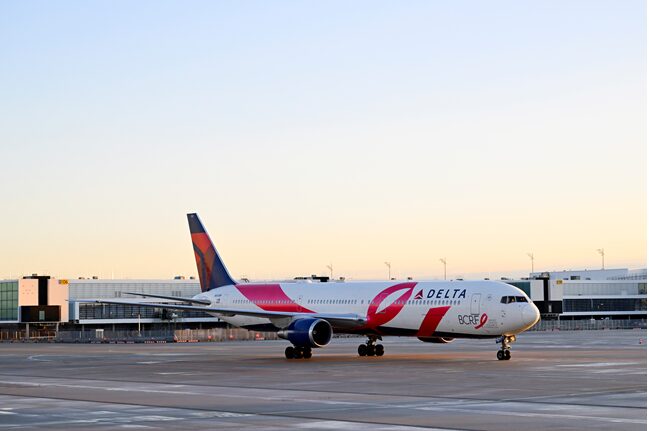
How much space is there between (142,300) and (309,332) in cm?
10375

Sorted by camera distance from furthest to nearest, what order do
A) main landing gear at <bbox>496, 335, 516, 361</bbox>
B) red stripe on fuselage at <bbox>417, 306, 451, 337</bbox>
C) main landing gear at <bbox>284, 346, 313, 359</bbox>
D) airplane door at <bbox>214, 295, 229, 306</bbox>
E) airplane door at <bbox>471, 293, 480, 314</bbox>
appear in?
airplane door at <bbox>214, 295, 229, 306</bbox>, main landing gear at <bbox>284, 346, 313, 359</bbox>, red stripe on fuselage at <bbox>417, 306, 451, 337</bbox>, airplane door at <bbox>471, 293, 480, 314</bbox>, main landing gear at <bbox>496, 335, 516, 361</bbox>

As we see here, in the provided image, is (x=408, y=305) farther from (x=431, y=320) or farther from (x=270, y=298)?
(x=270, y=298)

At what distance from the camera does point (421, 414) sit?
2736 centimetres

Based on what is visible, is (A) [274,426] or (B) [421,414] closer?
(A) [274,426]

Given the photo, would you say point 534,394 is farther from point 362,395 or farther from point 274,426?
point 274,426

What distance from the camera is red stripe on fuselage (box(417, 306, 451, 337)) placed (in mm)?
54281

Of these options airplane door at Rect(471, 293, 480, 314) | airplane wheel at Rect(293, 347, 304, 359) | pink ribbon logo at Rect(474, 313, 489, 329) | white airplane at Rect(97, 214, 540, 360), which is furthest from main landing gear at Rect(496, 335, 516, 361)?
airplane wheel at Rect(293, 347, 304, 359)

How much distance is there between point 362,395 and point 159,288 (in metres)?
133

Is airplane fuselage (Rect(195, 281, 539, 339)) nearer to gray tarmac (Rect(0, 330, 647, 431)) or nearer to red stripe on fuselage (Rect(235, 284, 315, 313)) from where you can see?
red stripe on fuselage (Rect(235, 284, 315, 313))

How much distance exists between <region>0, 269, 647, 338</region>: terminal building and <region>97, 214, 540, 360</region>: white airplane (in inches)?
390

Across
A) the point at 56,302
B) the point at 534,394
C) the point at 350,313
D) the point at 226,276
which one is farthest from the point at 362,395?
the point at 56,302

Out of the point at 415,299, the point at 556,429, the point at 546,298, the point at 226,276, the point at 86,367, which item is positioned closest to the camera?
the point at 556,429

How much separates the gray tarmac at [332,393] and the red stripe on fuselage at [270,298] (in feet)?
17.6

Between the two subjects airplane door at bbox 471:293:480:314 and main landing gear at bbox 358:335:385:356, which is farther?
main landing gear at bbox 358:335:385:356
